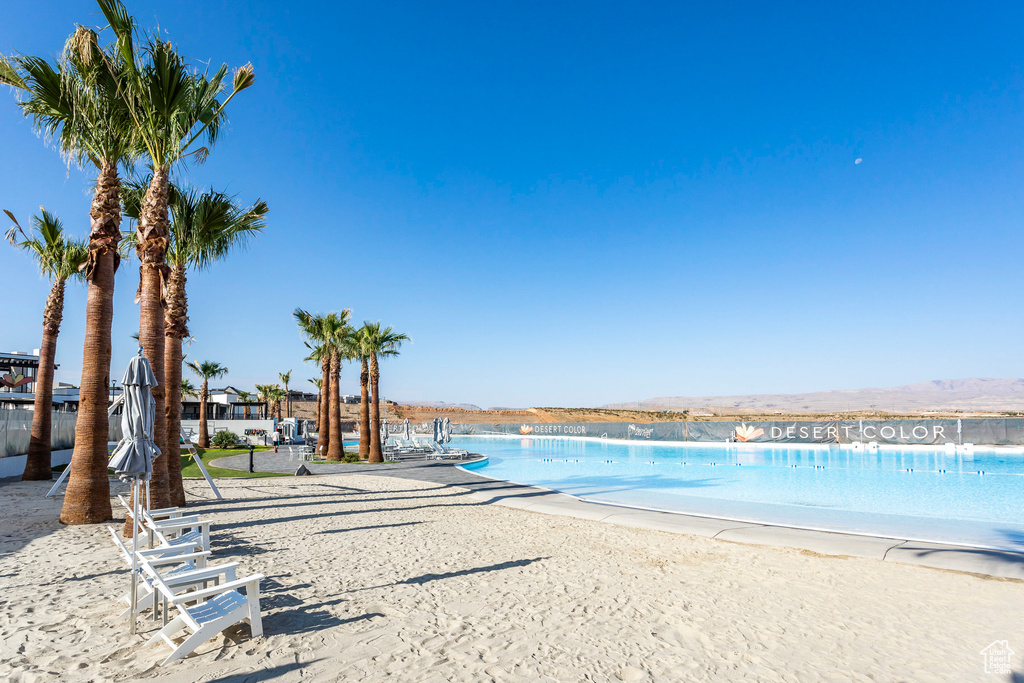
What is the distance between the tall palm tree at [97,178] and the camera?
9805 millimetres

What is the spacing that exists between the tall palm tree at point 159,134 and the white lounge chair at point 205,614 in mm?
7452

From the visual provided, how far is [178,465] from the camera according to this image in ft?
38.9

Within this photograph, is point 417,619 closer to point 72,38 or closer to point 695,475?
point 72,38

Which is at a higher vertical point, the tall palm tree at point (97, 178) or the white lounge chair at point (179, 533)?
the tall palm tree at point (97, 178)

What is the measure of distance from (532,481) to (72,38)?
59.7 feet

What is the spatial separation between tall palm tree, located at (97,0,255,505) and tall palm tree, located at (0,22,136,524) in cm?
34

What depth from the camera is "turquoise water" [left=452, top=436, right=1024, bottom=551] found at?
12.1 m

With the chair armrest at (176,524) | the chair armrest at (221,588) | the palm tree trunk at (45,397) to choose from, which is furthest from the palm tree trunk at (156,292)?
the palm tree trunk at (45,397)

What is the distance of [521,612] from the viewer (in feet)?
18.8

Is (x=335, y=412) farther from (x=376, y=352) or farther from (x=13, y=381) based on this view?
(x=13, y=381)

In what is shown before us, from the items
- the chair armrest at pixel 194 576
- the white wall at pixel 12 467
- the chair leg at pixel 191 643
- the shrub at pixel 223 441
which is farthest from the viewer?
the shrub at pixel 223 441

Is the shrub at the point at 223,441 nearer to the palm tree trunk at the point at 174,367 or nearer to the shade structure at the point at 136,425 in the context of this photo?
the palm tree trunk at the point at 174,367

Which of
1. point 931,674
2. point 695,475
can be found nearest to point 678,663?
point 931,674

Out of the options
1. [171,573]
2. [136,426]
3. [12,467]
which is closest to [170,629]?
[171,573]
